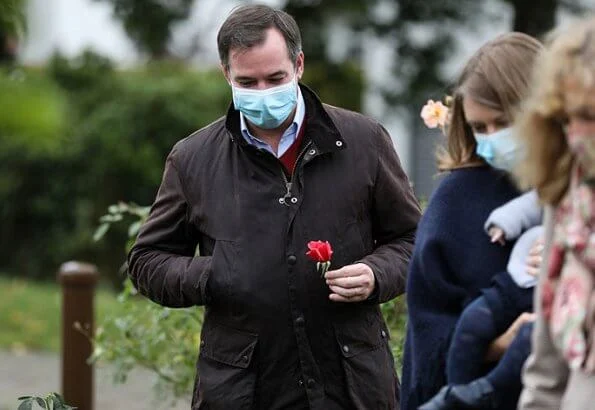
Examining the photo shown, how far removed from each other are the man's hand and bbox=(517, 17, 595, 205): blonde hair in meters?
1.27

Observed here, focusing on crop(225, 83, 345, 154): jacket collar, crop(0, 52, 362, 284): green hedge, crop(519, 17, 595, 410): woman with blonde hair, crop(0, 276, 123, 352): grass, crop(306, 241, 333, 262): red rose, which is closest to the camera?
crop(519, 17, 595, 410): woman with blonde hair

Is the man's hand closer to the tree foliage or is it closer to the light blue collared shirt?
the light blue collared shirt

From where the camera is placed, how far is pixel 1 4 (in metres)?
4.80

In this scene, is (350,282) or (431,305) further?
(350,282)

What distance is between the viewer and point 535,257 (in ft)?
10.7

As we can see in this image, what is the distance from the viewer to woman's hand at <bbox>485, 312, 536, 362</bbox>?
329cm

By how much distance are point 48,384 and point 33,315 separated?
2428 mm

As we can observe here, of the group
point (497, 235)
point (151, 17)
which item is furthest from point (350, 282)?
point (151, 17)

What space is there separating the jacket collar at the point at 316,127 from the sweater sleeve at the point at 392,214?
6.3 inches

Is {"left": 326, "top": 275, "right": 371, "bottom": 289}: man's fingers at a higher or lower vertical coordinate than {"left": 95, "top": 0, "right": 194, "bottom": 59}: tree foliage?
lower

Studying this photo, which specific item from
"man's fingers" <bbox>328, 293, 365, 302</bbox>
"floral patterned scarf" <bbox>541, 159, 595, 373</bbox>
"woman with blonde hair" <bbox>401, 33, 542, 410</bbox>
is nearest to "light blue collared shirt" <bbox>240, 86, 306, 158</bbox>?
"man's fingers" <bbox>328, 293, 365, 302</bbox>

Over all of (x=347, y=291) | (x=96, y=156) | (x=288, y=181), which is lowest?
(x=347, y=291)

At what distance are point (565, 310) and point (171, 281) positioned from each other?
5.72 feet

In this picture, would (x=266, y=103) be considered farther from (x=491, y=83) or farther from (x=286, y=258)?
(x=491, y=83)
